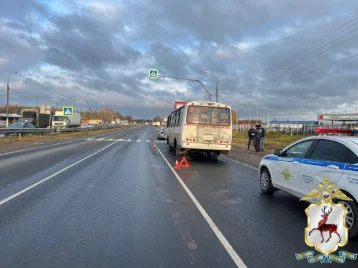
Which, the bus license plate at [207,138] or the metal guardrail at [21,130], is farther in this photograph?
the metal guardrail at [21,130]

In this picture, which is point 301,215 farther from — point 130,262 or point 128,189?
point 128,189

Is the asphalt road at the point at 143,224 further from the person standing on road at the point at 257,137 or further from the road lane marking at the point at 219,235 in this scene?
the person standing on road at the point at 257,137

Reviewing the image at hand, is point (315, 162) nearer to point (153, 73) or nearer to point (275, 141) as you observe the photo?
point (153, 73)

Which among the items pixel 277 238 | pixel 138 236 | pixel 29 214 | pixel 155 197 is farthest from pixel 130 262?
pixel 155 197

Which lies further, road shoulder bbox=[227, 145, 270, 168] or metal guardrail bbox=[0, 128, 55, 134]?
metal guardrail bbox=[0, 128, 55, 134]

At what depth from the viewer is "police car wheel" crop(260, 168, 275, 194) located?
7719 millimetres

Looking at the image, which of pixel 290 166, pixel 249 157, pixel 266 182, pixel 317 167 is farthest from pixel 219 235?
pixel 249 157

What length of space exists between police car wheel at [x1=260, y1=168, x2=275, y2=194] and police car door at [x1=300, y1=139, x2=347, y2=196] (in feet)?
5.23

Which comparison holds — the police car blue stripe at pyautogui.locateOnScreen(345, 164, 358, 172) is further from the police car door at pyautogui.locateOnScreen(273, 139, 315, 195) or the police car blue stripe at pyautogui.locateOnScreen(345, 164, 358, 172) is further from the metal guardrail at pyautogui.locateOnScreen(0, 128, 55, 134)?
the metal guardrail at pyautogui.locateOnScreen(0, 128, 55, 134)

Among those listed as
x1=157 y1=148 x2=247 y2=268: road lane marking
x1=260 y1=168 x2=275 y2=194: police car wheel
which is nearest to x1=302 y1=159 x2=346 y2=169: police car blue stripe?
x1=260 y1=168 x2=275 y2=194: police car wheel

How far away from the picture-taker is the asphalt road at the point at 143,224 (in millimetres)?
3967

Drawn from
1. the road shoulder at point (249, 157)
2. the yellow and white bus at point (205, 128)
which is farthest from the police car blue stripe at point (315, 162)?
the yellow and white bus at point (205, 128)

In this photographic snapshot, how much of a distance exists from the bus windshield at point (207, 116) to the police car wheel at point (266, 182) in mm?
7620

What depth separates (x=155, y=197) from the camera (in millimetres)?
7320
